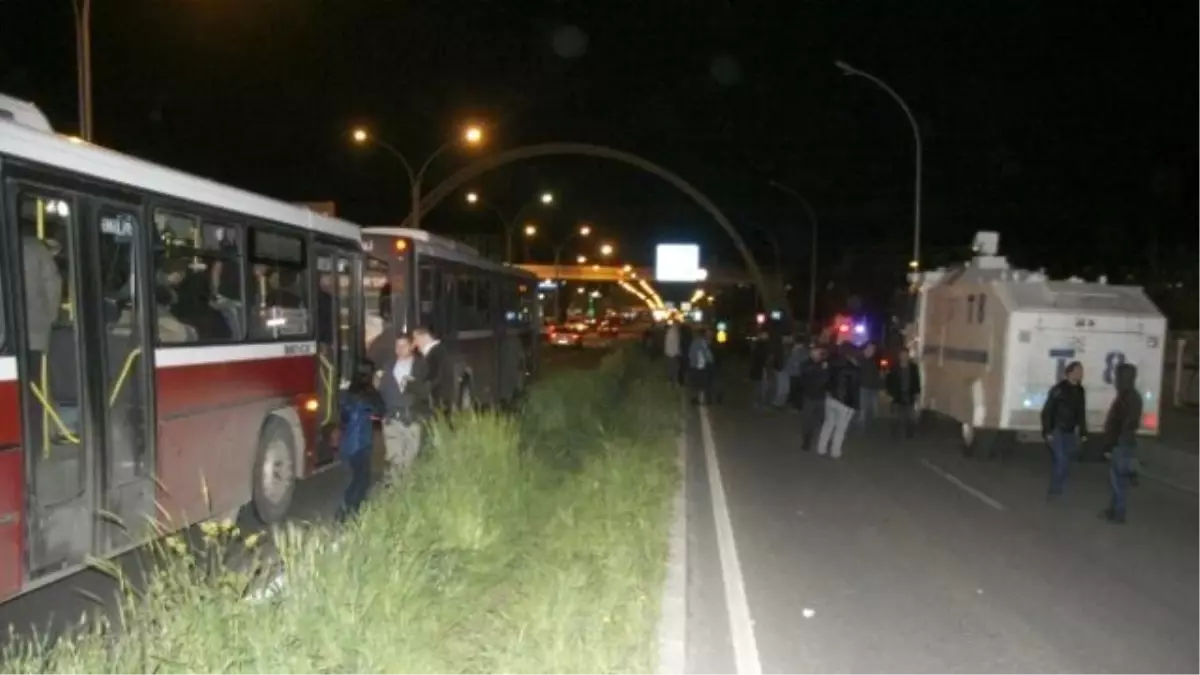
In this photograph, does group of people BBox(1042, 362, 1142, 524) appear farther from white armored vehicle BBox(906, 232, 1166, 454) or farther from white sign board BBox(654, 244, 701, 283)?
white sign board BBox(654, 244, 701, 283)

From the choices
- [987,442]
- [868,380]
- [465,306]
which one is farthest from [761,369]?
[987,442]

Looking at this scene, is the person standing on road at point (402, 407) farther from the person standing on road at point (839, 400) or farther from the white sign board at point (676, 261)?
the white sign board at point (676, 261)

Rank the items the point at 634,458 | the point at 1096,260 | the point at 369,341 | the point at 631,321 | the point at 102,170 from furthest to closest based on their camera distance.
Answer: the point at 631,321
the point at 1096,260
the point at 369,341
the point at 634,458
the point at 102,170

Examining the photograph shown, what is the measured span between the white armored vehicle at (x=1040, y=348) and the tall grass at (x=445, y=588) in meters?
7.71

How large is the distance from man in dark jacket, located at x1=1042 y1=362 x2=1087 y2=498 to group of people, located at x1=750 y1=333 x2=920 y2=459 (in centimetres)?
386

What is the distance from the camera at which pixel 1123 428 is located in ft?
42.7

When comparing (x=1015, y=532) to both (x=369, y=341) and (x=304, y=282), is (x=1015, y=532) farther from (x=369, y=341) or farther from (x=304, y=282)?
(x=369, y=341)

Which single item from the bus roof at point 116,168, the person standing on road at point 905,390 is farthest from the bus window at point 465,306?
the bus roof at point 116,168

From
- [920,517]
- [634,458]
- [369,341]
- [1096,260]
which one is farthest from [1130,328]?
[1096,260]

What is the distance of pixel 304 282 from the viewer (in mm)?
13172

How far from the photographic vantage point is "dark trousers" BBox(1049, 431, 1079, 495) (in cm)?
1473

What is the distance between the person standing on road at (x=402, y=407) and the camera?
492 inches

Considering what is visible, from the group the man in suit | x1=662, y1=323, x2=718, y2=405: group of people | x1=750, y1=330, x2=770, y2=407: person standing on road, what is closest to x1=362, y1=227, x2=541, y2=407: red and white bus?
the man in suit

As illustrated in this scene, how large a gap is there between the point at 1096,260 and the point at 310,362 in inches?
1595
